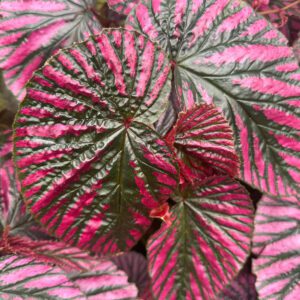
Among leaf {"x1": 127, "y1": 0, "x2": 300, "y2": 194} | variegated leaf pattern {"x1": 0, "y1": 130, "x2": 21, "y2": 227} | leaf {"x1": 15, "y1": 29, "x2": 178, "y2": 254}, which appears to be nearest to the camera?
leaf {"x1": 15, "y1": 29, "x2": 178, "y2": 254}

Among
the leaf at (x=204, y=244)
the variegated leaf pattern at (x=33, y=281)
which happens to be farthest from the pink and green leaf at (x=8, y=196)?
the leaf at (x=204, y=244)

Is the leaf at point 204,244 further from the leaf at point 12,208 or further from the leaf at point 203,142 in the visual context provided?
the leaf at point 12,208

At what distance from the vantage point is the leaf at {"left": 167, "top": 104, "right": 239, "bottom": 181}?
0.55m

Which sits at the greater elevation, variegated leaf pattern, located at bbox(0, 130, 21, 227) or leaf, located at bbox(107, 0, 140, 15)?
leaf, located at bbox(107, 0, 140, 15)

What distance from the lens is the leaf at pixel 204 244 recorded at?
596mm

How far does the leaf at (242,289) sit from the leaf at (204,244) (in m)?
0.12

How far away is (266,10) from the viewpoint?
0.80 metres

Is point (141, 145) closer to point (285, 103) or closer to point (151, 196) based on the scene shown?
point (151, 196)

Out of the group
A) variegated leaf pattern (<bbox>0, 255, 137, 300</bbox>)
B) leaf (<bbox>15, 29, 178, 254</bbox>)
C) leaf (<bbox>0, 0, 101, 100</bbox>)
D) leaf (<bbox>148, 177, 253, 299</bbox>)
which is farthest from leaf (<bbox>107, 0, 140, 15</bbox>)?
variegated leaf pattern (<bbox>0, 255, 137, 300</bbox>)

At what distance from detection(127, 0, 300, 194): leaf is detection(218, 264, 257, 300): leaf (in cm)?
18

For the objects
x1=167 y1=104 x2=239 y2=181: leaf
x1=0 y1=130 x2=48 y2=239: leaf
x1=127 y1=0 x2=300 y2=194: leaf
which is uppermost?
x1=127 y1=0 x2=300 y2=194: leaf

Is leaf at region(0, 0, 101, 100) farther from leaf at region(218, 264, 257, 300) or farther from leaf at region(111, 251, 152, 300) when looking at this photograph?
leaf at region(218, 264, 257, 300)

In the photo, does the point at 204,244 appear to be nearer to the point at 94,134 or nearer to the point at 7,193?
the point at 94,134

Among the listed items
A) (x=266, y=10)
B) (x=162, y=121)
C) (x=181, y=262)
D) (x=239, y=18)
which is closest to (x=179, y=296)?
(x=181, y=262)
